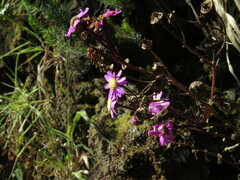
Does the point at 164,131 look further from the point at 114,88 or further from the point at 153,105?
the point at 114,88

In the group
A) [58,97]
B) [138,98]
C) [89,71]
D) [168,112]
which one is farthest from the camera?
[58,97]

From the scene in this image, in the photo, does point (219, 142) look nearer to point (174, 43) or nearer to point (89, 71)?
point (174, 43)

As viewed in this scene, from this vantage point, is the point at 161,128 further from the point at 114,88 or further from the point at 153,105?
the point at 114,88

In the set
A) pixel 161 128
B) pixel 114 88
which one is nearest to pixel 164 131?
pixel 161 128

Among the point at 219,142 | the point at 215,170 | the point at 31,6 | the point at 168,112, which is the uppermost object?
the point at 31,6

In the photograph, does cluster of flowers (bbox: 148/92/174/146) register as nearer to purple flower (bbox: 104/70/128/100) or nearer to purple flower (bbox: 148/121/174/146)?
purple flower (bbox: 148/121/174/146)

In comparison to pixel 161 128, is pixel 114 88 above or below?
above

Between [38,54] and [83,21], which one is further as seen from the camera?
[38,54]

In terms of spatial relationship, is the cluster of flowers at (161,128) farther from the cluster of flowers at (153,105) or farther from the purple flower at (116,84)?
the purple flower at (116,84)

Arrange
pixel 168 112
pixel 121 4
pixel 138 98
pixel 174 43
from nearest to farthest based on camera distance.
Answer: pixel 168 112 → pixel 138 98 → pixel 121 4 → pixel 174 43

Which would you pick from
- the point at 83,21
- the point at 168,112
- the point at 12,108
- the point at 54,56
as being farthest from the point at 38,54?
the point at 168,112

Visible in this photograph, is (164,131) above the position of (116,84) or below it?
below
